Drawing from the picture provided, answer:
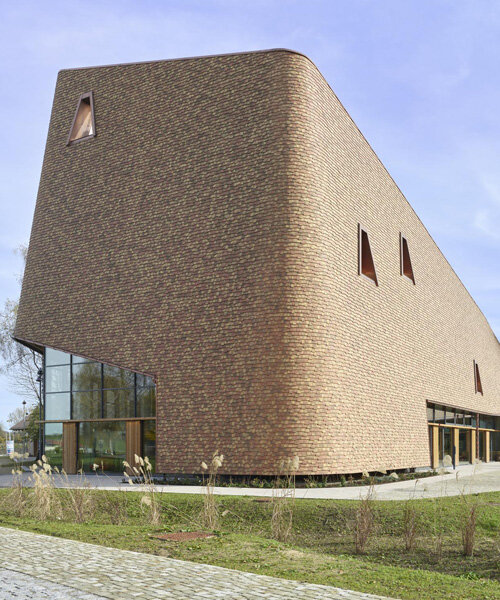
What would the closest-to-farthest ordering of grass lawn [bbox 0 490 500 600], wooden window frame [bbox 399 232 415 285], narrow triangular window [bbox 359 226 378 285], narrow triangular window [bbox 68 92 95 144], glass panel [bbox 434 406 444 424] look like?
grass lawn [bbox 0 490 500 600] < narrow triangular window [bbox 359 226 378 285] < narrow triangular window [bbox 68 92 95 144] < wooden window frame [bbox 399 232 415 285] < glass panel [bbox 434 406 444 424]

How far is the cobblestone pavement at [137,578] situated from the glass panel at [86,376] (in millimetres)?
13005

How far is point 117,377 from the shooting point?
20.2 metres

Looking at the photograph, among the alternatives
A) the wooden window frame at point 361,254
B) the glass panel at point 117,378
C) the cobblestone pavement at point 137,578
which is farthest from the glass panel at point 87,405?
the cobblestone pavement at point 137,578

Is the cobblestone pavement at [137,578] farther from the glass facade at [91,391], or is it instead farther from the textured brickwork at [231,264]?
the glass facade at [91,391]

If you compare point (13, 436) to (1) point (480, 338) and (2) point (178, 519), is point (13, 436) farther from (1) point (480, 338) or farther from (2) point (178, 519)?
(2) point (178, 519)

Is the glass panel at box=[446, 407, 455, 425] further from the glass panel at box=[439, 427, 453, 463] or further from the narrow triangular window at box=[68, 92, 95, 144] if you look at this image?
the narrow triangular window at box=[68, 92, 95, 144]

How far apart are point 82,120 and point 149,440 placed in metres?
11.2

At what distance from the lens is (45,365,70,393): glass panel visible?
2169 cm

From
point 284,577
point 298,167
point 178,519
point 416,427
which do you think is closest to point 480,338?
point 416,427

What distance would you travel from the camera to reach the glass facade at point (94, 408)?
19.5 m

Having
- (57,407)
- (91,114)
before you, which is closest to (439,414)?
(57,407)

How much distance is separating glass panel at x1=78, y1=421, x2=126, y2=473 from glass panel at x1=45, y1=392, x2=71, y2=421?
2.44 feet

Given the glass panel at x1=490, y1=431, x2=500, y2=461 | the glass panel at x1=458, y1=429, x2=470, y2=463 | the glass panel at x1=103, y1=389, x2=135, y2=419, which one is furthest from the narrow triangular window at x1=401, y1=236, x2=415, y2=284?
the glass panel at x1=490, y1=431, x2=500, y2=461

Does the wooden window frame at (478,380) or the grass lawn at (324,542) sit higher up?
the wooden window frame at (478,380)
